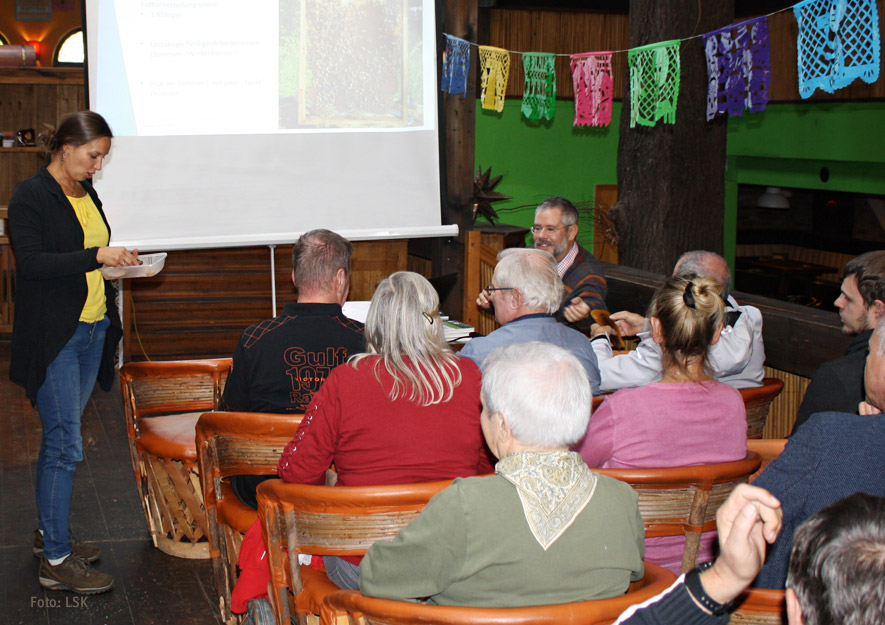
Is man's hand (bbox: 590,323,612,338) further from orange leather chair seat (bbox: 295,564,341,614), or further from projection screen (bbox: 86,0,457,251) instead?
projection screen (bbox: 86,0,457,251)

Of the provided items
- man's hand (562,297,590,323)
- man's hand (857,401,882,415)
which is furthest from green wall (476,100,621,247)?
man's hand (857,401,882,415)

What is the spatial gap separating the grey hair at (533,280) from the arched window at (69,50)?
9089 millimetres

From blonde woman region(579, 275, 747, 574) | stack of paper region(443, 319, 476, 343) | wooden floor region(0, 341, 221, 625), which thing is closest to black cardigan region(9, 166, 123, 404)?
wooden floor region(0, 341, 221, 625)

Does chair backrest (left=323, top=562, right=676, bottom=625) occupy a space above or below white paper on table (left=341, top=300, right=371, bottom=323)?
below

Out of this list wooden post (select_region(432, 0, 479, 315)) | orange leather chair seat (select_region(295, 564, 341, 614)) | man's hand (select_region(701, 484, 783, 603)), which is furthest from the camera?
wooden post (select_region(432, 0, 479, 315))

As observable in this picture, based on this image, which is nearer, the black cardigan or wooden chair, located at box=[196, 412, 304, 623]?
wooden chair, located at box=[196, 412, 304, 623]

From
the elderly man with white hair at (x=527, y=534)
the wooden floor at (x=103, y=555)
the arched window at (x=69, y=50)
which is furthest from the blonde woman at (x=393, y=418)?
the arched window at (x=69, y=50)

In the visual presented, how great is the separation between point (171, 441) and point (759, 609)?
2228 mm

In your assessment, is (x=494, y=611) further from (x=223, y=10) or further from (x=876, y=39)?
(x=223, y=10)

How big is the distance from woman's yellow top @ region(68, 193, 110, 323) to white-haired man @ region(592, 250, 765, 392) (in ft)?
5.48

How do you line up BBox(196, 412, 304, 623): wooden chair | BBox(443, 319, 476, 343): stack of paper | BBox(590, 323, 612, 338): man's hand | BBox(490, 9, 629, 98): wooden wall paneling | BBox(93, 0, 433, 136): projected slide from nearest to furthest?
1. BBox(196, 412, 304, 623): wooden chair
2. BBox(590, 323, 612, 338): man's hand
3. BBox(443, 319, 476, 343): stack of paper
4. BBox(93, 0, 433, 136): projected slide
5. BBox(490, 9, 629, 98): wooden wall paneling

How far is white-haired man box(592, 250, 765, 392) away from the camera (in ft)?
9.36

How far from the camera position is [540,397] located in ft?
5.14

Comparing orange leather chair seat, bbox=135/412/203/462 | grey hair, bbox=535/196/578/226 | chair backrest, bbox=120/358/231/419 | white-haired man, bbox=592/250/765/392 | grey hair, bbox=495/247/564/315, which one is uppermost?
grey hair, bbox=535/196/578/226
